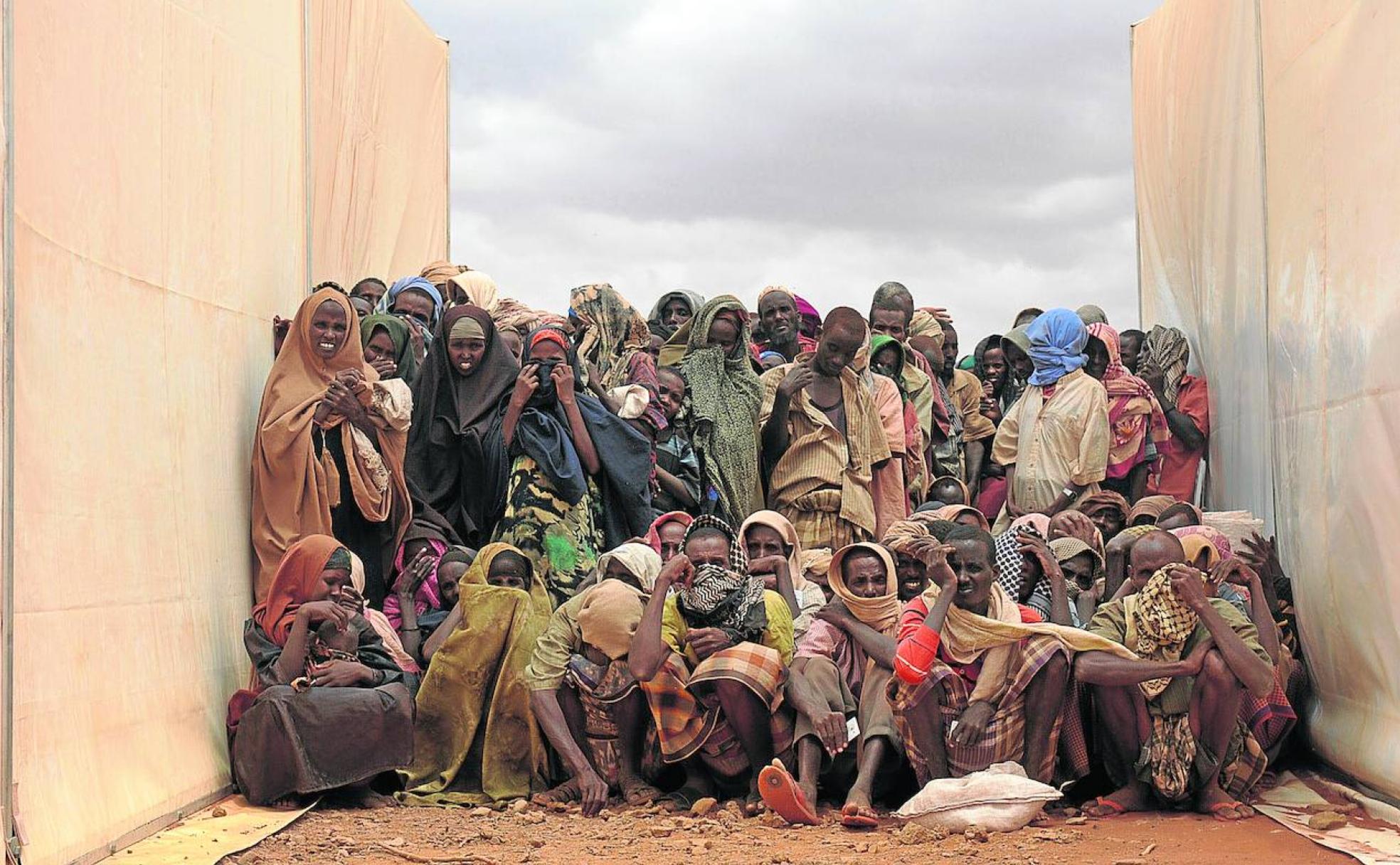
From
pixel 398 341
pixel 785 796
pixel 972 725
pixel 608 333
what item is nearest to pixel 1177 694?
pixel 972 725

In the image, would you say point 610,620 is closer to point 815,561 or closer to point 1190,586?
point 815,561

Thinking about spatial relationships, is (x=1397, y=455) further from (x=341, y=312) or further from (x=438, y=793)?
A: (x=341, y=312)

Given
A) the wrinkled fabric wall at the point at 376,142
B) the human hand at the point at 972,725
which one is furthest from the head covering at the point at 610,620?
the wrinkled fabric wall at the point at 376,142

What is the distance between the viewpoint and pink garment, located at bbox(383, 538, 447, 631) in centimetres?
682

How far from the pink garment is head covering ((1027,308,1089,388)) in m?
3.62

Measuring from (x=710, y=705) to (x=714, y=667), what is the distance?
17cm

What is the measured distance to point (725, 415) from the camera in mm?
7707

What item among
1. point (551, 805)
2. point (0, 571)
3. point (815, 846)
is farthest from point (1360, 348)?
point (0, 571)

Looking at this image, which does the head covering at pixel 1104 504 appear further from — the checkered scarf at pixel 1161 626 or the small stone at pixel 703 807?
the small stone at pixel 703 807

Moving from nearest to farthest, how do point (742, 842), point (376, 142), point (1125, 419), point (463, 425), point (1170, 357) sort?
point (742, 842)
point (463, 425)
point (1125, 419)
point (1170, 357)
point (376, 142)

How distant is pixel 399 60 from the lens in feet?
39.5

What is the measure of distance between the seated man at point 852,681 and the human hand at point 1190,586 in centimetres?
109

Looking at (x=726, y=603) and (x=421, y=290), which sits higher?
(x=421, y=290)

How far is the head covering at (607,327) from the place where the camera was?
27.9ft
